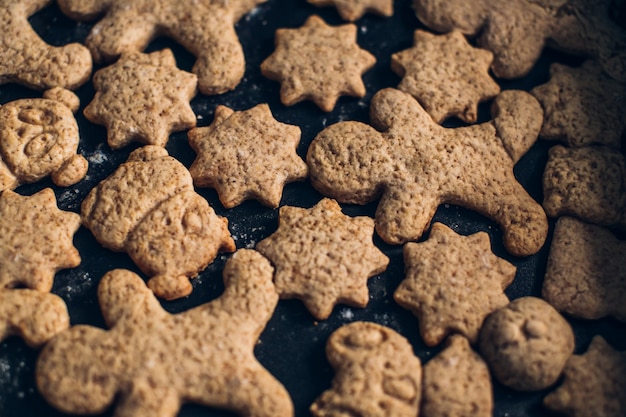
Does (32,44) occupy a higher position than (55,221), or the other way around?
(32,44)

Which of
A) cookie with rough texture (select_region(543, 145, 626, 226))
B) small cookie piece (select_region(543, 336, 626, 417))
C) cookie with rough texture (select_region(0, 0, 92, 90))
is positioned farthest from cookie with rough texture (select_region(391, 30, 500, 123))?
cookie with rough texture (select_region(0, 0, 92, 90))

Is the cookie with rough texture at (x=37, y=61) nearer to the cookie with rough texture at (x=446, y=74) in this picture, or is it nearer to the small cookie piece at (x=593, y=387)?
the cookie with rough texture at (x=446, y=74)

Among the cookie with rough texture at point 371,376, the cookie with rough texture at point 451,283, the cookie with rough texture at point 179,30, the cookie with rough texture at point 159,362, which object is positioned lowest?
the cookie with rough texture at point 159,362

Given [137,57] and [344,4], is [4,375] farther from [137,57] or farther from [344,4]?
[344,4]

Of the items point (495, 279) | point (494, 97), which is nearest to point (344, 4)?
point (494, 97)

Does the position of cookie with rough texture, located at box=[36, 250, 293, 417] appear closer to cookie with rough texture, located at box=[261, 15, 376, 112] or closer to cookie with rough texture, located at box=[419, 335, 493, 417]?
cookie with rough texture, located at box=[419, 335, 493, 417]

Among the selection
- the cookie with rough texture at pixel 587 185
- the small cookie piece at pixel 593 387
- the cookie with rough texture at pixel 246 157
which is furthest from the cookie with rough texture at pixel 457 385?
the cookie with rough texture at pixel 246 157

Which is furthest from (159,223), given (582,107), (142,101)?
(582,107)

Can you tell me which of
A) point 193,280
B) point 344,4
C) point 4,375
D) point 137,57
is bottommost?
point 4,375
